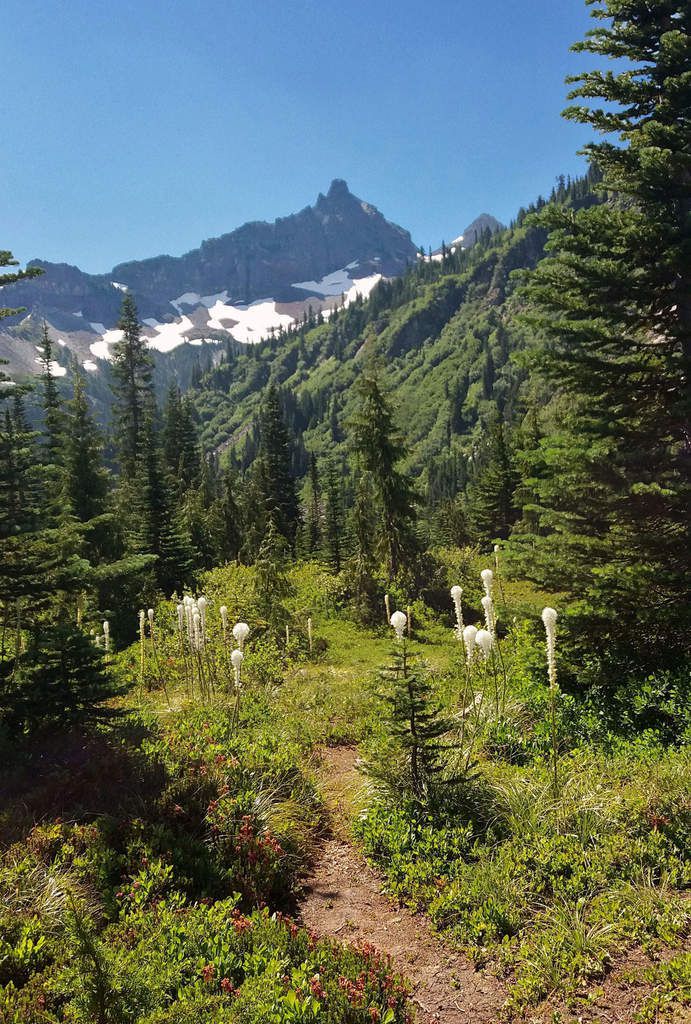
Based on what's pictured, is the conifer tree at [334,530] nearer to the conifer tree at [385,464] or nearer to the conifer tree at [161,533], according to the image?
the conifer tree at [385,464]

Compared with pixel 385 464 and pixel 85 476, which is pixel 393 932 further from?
pixel 85 476

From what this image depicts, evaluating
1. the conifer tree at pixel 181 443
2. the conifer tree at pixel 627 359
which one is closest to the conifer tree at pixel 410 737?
the conifer tree at pixel 627 359

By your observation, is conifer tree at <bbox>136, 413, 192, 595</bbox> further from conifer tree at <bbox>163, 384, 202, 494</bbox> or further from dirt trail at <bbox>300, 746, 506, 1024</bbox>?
conifer tree at <bbox>163, 384, 202, 494</bbox>

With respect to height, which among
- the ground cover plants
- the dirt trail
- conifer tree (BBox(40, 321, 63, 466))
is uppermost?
conifer tree (BBox(40, 321, 63, 466))

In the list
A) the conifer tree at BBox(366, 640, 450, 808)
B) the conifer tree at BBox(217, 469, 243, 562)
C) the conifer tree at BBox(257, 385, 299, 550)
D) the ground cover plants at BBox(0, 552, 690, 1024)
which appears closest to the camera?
the ground cover plants at BBox(0, 552, 690, 1024)

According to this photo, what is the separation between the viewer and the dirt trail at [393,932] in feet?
13.5

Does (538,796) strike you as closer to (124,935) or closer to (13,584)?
(124,935)

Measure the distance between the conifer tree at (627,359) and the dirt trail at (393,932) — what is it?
4922 mm

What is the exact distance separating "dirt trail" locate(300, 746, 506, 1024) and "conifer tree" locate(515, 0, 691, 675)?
4.92 meters

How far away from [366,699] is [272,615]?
231 inches

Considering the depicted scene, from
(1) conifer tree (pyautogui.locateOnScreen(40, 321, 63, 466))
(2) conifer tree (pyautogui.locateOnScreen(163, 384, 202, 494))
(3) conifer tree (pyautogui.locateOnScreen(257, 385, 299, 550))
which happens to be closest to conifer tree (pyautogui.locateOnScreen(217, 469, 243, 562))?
(3) conifer tree (pyautogui.locateOnScreen(257, 385, 299, 550))

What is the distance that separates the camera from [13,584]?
774 cm

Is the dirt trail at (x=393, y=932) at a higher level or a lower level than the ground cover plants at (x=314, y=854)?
lower

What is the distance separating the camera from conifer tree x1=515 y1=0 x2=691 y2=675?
841cm
